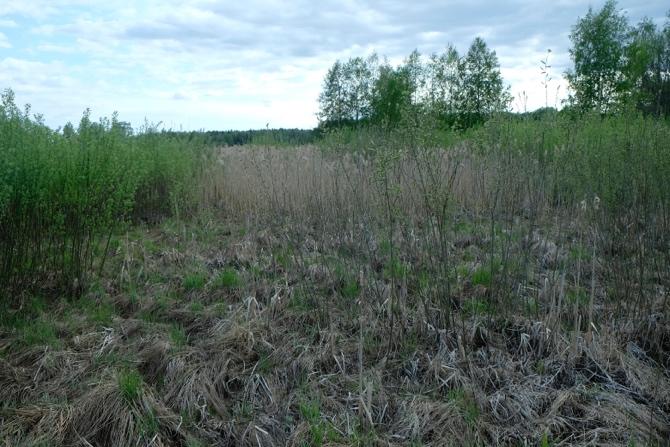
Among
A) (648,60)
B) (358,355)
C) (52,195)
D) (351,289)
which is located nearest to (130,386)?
(358,355)

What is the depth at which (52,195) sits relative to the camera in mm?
4547

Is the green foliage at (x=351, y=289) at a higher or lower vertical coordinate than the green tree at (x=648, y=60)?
lower

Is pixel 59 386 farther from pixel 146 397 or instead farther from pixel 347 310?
pixel 347 310

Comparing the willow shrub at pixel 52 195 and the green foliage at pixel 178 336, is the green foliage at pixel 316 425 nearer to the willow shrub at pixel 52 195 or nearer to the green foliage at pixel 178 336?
the green foliage at pixel 178 336

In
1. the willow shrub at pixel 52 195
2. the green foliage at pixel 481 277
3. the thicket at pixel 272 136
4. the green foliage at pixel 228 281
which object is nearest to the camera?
the willow shrub at pixel 52 195

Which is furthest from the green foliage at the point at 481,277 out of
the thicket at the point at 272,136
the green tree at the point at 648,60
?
the green tree at the point at 648,60

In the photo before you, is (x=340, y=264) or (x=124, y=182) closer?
(x=340, y=264)

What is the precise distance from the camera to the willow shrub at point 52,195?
4230 mm

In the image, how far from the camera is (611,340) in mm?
3514

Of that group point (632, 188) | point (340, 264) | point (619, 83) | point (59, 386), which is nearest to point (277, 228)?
point (340, 264)

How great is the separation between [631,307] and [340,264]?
7.40 ft

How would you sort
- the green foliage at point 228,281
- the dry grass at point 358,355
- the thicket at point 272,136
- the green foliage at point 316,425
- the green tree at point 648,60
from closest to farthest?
the green foliage at point 316,425
the dry grass at point 358,355
the green foliage at point 228,281
the thicket at point 272,136
the green tree at point 648,60

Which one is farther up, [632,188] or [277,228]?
[632,188]

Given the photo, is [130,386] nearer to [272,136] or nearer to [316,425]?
[316,425]
